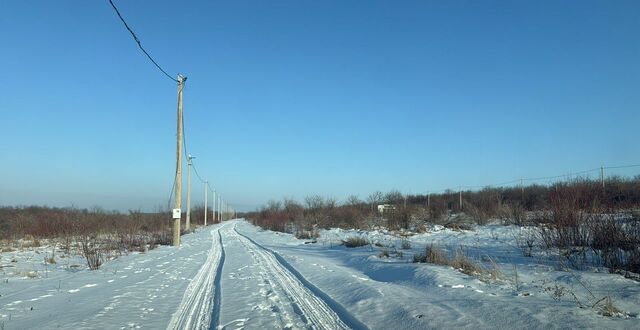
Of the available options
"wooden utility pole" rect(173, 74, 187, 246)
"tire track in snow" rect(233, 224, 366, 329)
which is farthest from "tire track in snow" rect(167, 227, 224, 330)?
"wooden utility pole" rect(173, 74, 187, 246)

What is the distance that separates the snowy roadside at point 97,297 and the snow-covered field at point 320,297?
0.02 meters

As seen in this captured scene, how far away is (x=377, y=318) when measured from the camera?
691 cm

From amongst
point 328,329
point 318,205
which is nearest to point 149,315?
point 328,329

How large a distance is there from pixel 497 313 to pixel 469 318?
18.1 inches

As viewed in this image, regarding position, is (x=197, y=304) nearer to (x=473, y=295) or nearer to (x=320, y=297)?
(x=320, y=297)

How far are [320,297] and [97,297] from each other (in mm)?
4360

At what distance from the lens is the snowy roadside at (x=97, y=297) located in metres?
6.99

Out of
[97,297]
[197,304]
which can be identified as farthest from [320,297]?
[97,297]

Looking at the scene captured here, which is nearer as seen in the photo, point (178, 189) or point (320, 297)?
point (320, 297)

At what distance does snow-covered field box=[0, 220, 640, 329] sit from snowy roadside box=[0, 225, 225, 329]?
21mm

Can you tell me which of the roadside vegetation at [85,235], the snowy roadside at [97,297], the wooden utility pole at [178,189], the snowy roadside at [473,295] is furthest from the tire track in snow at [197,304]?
A: the wooden utility pole at [178,189]

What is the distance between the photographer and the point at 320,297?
884cm

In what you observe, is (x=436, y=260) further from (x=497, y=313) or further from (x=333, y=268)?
(x=497, y=313)

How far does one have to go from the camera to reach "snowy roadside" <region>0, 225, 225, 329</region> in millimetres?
6988
